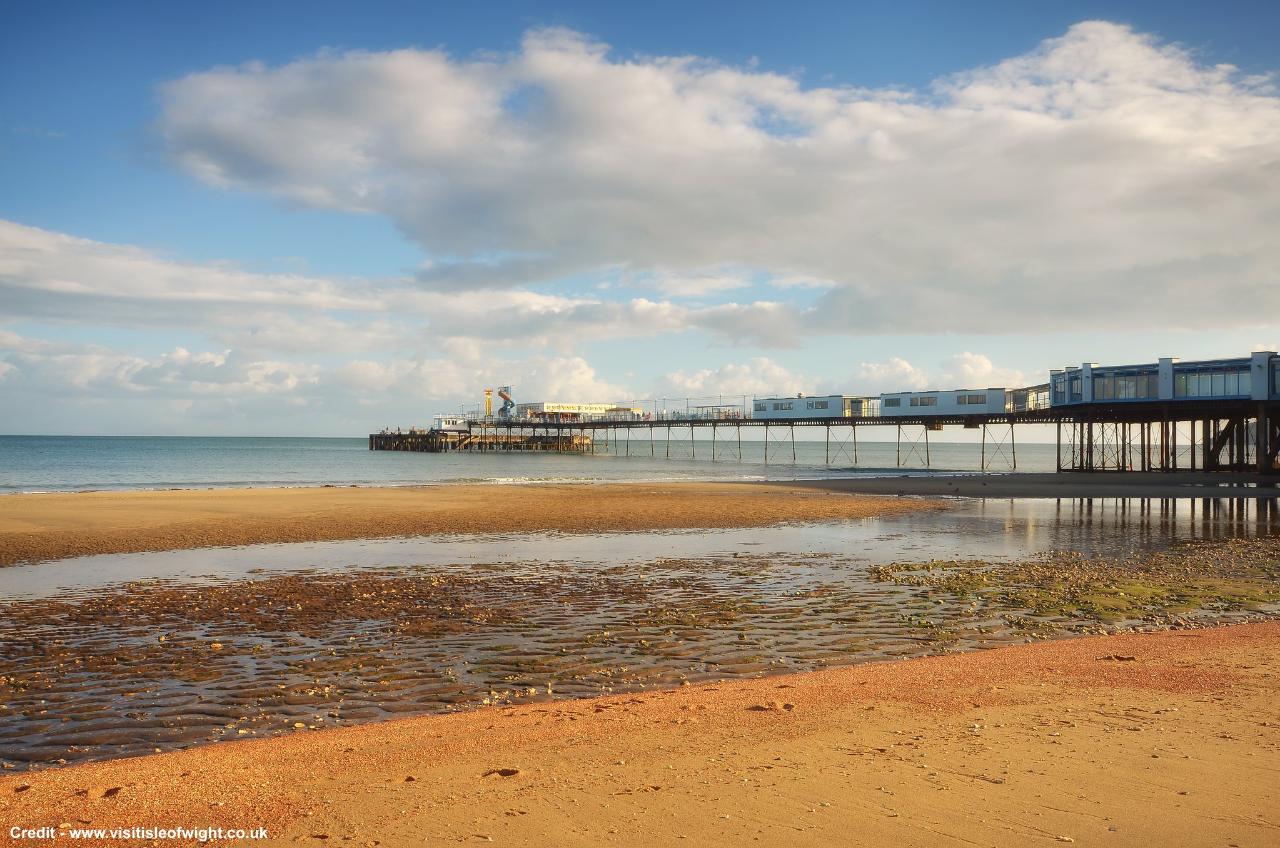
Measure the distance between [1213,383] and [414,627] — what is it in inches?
1971

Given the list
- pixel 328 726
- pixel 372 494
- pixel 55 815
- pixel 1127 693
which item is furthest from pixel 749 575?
pixel 372 494

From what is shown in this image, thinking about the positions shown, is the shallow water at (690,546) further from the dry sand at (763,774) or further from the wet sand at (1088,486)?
the dry sand at (763,774)

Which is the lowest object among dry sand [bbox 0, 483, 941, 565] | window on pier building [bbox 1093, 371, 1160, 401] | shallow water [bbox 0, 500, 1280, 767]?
dry sand [bbox 0, 483, 941, 565]

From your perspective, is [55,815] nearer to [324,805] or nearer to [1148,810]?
[324,805]

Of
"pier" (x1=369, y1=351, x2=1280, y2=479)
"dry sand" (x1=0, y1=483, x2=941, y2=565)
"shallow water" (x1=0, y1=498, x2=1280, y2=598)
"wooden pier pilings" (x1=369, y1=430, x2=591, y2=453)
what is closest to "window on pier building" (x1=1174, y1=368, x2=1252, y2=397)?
"pier" (x1=369, y1=351, x2=1280, y2=479)

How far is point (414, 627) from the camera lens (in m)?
11.4

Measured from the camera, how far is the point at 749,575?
52.4ft

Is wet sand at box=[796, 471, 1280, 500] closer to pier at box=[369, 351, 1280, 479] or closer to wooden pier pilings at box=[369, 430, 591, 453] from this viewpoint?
pier at box=[369, 351, 1280, 479]

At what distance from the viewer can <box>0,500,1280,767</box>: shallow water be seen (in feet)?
26.2

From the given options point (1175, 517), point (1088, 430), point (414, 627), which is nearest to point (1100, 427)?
point (1088, 430)

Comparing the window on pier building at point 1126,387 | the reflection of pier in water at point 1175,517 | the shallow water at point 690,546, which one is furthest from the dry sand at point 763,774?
the window on pier building at point 1126,387

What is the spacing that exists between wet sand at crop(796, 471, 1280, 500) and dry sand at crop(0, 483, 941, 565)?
547 centimetres

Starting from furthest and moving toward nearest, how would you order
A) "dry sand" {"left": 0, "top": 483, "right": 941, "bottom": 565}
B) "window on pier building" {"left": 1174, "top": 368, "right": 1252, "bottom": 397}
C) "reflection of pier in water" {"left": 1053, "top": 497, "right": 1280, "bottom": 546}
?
"window on pier building" {"left": 1174, "top": 368, "right": 1252, "bottom": 397}, "reflection of pier in water" {"left": 1053, "top": 497, "right": 1280, "bottom": 546}, "dry sand" {"left": 0, "top": 483, "right": 941, "bottom": 565}

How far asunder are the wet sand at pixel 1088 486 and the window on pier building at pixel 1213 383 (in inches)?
180
